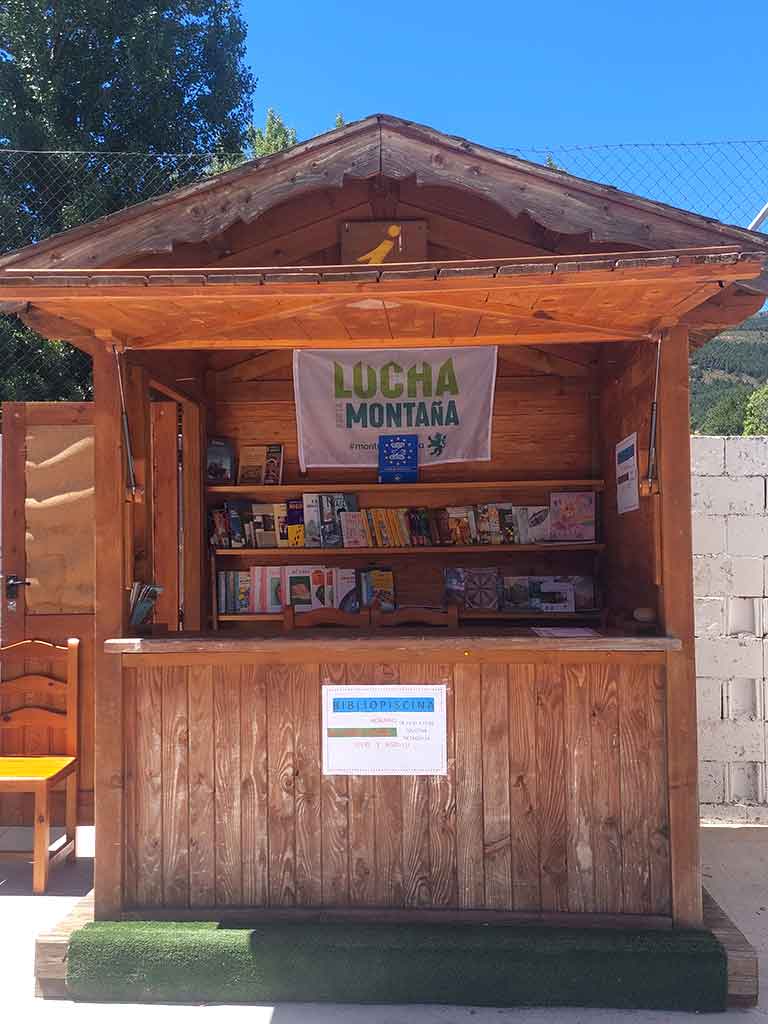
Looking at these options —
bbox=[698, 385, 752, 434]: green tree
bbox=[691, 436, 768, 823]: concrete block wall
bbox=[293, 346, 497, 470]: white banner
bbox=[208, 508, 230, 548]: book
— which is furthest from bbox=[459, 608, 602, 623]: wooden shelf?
bbox=[698, 385, 752, 434]: green tree

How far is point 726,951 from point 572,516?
7.26ft

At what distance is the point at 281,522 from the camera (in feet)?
14.8

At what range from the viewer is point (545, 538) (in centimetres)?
438

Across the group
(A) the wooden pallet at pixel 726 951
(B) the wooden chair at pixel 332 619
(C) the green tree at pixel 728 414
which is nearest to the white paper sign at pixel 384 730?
(B) the wooden chair at pixel 332 619

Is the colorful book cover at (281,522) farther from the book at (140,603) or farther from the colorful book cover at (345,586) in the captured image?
the book at (140,603)

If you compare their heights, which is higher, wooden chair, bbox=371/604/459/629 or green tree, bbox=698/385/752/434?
green tree, bbox=698/385/752/434

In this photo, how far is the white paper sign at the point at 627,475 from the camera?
3291 mm

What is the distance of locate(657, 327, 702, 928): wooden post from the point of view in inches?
108

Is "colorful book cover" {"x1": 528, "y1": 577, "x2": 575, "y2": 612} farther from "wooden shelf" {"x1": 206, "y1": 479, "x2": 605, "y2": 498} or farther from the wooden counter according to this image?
the wooden counter

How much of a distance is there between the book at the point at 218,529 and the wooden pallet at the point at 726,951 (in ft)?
6.40

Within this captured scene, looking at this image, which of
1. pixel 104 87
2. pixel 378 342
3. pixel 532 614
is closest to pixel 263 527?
pixel 532 614

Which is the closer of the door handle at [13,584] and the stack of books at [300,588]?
the door handle at [13,584]

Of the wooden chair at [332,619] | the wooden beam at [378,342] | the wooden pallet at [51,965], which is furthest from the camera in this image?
the wooden chair at [332,619]

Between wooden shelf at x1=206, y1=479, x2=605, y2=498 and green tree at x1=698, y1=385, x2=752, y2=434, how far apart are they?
3457mm
